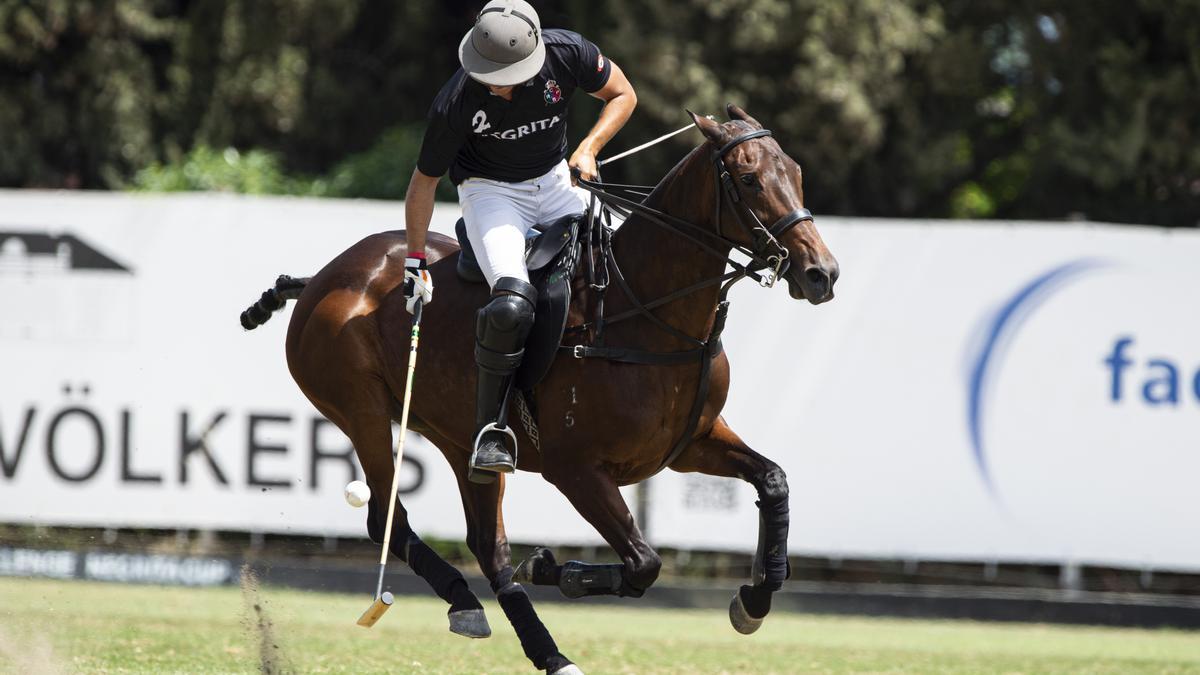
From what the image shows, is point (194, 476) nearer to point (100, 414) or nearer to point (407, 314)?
point (100, 414)

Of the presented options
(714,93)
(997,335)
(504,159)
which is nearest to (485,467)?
(504,159)

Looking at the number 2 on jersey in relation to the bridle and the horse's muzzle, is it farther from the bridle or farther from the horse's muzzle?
the horse's muzzle

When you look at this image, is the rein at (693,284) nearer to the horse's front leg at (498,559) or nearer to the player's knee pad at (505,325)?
the player's knee pad at (505,325)

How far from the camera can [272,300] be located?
7996mm

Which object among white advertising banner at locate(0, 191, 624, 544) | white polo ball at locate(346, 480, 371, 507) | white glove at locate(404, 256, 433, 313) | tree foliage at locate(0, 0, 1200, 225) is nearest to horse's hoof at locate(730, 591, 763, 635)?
white polo ball at locate(346, 480, 371, 507)

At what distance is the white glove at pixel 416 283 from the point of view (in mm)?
6797

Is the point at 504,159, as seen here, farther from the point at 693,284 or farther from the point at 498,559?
the point at 498,559

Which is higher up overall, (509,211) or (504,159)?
(504,159)

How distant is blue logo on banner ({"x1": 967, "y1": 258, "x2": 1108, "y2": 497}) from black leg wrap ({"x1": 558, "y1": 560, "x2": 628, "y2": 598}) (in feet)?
19.9

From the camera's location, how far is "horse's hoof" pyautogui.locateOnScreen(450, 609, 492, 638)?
22.4 feet

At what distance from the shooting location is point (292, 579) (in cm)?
1259

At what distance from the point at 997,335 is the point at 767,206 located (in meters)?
6.45

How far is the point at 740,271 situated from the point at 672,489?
5.96m

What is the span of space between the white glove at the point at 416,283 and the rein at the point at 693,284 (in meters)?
0.66
